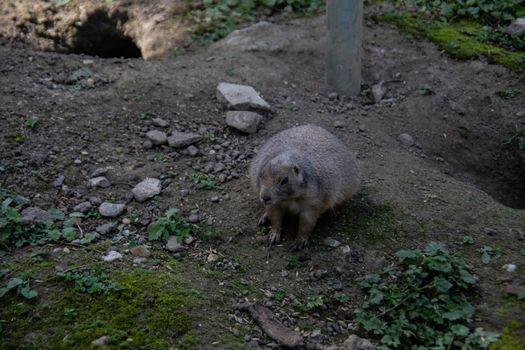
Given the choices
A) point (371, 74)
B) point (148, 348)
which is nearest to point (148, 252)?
point (148, 348)

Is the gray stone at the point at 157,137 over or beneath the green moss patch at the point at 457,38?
beneath

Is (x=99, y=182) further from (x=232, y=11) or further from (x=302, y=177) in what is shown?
(x=232, y=11)

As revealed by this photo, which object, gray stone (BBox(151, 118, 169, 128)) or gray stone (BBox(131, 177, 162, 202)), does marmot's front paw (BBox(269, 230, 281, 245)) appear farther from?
gray stone (BBox(151, 118, 169, 128))

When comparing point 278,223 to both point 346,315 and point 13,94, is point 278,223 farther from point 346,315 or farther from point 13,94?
point 13,94

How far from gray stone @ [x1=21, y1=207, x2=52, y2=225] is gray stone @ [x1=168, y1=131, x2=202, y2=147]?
153cm

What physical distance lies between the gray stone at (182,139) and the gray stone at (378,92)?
2.31m

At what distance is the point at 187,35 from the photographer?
8242 millimetres

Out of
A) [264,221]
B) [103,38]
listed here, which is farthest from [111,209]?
[103,38]

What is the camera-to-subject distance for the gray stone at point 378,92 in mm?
7219

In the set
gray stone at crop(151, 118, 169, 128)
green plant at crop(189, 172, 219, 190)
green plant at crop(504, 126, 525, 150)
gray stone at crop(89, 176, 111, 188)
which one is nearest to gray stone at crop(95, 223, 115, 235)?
gray stone at crop(89, 176, 111, 188)

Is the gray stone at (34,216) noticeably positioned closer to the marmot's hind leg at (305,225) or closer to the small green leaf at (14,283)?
the small green leaf at (14,283)

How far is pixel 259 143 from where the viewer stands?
6281 millimetres

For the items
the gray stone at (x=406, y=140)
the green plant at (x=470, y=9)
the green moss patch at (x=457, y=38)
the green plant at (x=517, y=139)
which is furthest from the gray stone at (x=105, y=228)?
the green plant at (x=470, y=9)

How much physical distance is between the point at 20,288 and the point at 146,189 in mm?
1533
